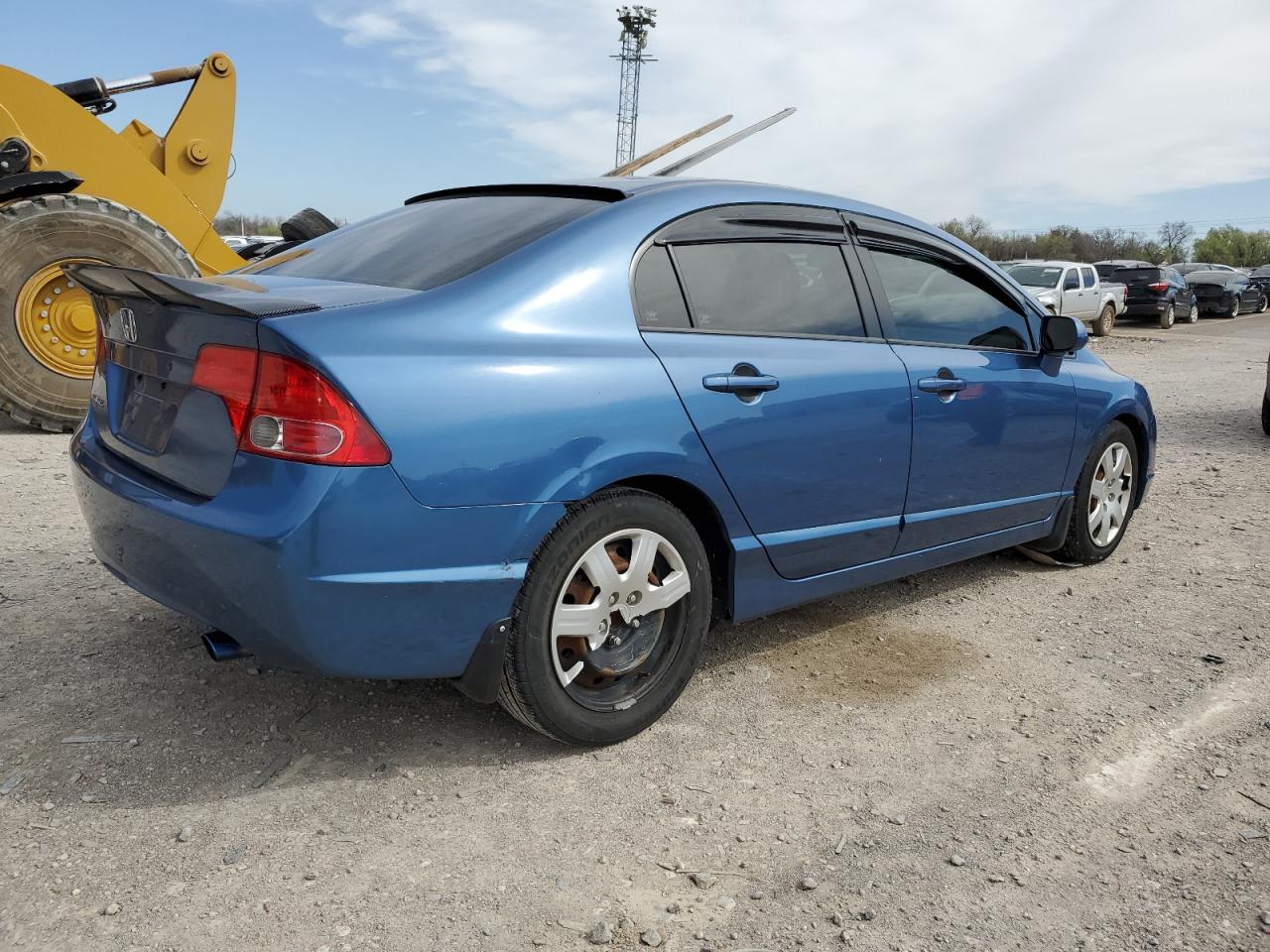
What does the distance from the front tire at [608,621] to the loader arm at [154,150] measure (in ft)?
22.2

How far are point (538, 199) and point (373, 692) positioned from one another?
169 centimetres

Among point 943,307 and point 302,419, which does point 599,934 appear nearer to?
point 302,419

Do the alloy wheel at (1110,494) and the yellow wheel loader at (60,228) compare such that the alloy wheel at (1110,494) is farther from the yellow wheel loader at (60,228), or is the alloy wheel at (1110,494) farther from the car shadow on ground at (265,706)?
the yellow wheel loader at (60,228)

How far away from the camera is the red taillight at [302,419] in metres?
2.39

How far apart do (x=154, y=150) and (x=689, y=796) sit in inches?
320

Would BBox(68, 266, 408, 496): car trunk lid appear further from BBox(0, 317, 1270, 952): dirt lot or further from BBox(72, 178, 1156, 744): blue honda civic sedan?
BBox(0, 317, 1270, 952): dirt lot

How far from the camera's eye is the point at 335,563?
2404mm

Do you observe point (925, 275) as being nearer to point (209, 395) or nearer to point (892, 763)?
point (892, 763)

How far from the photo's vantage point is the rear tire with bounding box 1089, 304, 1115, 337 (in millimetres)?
21562

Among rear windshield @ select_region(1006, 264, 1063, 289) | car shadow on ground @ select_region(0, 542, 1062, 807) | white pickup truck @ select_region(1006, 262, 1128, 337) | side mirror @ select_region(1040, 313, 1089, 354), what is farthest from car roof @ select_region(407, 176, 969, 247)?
rear windshield @ select_region(1006, 264, 1063, 289)

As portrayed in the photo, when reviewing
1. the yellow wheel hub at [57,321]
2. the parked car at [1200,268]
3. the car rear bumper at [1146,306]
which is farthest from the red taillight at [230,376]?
the parked car at [1200,268]

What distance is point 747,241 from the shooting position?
3.36 m

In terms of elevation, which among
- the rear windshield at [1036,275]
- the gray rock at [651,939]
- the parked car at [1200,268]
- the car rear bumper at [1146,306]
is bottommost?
the gray rock at [651,939]

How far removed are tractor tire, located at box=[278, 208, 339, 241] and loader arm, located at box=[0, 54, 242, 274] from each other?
109 cm
